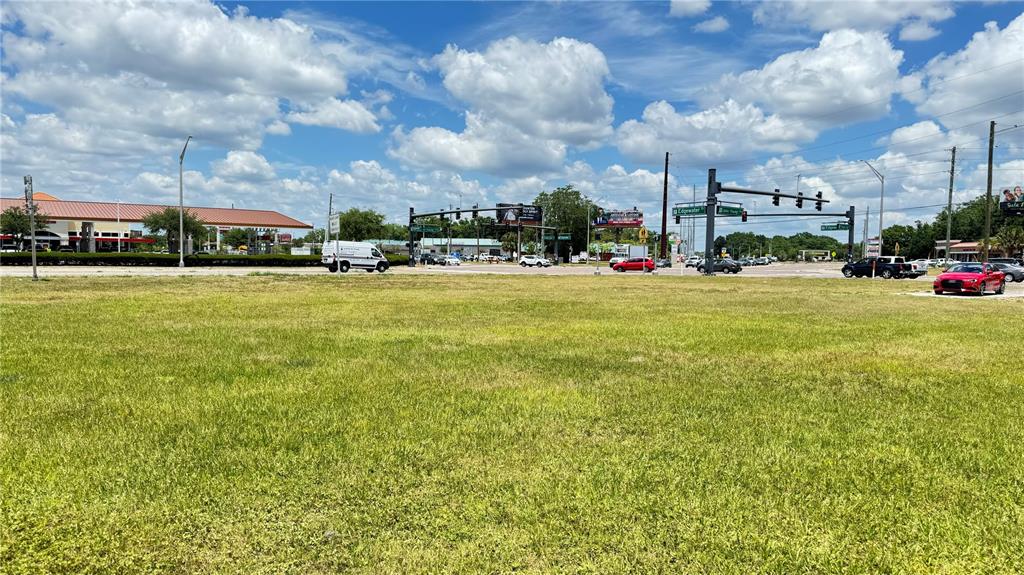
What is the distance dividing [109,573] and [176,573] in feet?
1.07

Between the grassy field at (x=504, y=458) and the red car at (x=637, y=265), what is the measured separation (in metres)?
52.0

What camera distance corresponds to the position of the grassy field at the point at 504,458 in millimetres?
3357

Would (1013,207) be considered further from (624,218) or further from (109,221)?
(109,221)

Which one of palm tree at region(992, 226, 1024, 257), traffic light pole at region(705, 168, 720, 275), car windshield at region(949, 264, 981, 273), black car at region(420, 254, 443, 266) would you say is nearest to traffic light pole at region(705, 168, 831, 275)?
traffic light pole at region(705, 168, 720, 275)

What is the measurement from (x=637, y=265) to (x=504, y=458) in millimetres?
58906

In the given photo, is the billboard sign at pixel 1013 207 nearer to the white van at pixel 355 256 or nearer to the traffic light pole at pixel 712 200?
the traffic light pole at pixel 712 200

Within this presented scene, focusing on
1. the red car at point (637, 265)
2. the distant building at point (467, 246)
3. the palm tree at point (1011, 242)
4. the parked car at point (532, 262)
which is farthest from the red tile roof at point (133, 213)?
the palm tree at point (1011, 242)

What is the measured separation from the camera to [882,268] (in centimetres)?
4881

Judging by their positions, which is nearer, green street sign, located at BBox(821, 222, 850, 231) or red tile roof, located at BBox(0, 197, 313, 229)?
green street sign, located at BBox(821, 222, 850, 231)

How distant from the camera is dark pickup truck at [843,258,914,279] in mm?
47531

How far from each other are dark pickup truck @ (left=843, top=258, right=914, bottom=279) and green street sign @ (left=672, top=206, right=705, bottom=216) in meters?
13.2

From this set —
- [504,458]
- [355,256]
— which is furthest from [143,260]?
[504,458]

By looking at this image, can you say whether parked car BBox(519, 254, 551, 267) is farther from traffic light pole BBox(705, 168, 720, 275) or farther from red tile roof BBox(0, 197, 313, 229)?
red tile roof BBox(0, 197, 313, 229)

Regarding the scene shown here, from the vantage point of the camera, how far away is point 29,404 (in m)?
5.92
